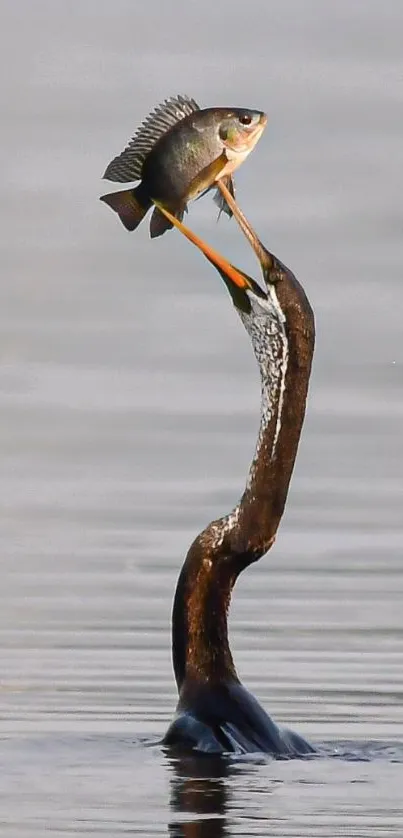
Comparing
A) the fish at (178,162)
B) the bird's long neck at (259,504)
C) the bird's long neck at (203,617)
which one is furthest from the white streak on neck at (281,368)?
the fish at (178,162)

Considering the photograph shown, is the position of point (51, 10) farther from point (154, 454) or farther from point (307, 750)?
point (307, 750)

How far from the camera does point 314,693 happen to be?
530 inches

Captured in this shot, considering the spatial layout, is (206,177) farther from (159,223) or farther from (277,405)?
(277,405)

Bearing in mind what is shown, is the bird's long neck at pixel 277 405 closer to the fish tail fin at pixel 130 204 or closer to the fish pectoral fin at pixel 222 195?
the fish pectoral fin at pixel 222 195

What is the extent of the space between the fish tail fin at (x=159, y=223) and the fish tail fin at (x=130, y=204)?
50 millimetres

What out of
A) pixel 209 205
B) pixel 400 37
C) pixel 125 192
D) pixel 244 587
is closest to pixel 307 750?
pixel 125 192

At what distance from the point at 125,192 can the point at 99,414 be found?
7.85m

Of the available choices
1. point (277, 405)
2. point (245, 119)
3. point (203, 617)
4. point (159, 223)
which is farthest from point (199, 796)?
point (245, 119)

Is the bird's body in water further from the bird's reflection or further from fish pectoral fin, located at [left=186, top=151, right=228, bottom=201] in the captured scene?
fish pectoral fin, located at [left=186, top=151, right=228, bottom=201]

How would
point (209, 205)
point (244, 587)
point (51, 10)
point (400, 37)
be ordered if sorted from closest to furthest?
1. point (244, 587)
2. point (209, 205)
3. point (400, 37)
4. point (51, 10)

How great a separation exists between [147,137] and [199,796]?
3014mm

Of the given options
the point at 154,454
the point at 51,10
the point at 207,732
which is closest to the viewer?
the point at 207,732

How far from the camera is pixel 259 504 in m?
12.2

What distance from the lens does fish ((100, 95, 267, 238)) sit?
42.0 ft
